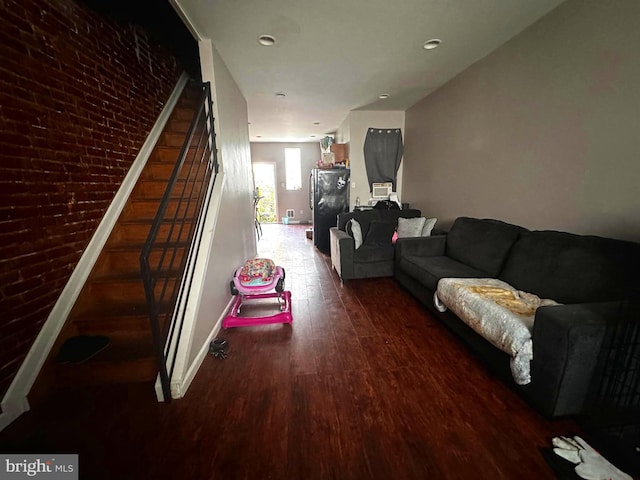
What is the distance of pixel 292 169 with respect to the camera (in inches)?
326

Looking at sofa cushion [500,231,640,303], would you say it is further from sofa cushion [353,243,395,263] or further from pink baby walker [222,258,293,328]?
pink baby walker [222,258,293,328]

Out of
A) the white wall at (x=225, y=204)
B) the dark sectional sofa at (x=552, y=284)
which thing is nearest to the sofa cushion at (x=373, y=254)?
the dark sectional sofa at (x=552, y=284)

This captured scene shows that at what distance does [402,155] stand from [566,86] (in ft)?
9.46

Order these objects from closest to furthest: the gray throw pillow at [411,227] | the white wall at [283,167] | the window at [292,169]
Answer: the gray throw pillow at [411,227] < the white wall at [283,167] < the window at [292,169]

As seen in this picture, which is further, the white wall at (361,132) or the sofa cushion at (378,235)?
the white wall at (361,132)

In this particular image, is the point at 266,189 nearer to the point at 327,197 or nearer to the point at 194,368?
the point at 327,197

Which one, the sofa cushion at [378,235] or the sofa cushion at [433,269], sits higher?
the sofa cushion at [378,235]

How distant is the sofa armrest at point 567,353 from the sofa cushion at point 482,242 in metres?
1.01

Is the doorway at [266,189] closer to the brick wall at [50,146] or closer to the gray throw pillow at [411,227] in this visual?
the gray throw pillow at [411,227]

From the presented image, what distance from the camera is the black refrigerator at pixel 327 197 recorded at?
484cm

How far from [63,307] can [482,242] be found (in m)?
3.40

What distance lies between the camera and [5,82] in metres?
1.28

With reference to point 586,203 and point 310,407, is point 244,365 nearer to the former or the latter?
point 310,407

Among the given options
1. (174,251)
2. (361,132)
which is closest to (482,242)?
(174,251)
